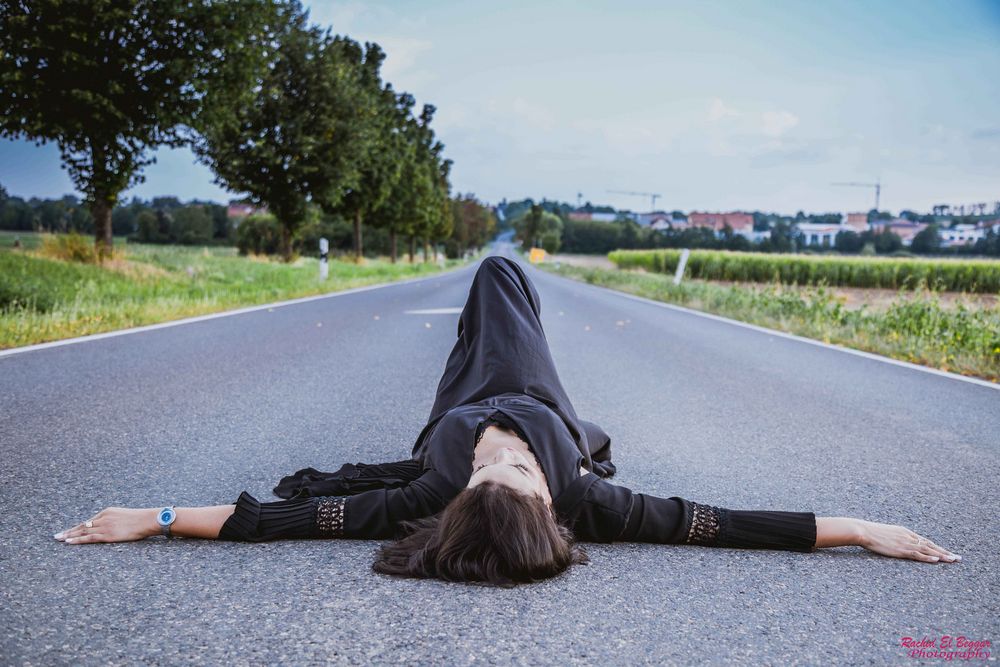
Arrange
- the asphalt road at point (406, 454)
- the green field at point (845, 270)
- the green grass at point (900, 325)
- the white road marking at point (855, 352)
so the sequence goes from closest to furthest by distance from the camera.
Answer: the asphalt road at point (406, 454) → the white road marking at point (855, 352) → the green grass at point (900, 325) → the green field at point (845, 270)

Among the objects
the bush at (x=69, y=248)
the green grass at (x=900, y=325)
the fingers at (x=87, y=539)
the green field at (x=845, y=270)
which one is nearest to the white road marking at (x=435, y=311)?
the green grass at (x=900, y=325)

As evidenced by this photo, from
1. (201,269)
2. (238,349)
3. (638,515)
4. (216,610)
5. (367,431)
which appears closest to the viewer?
(216,610)

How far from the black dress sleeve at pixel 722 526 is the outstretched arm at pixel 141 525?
157 cm

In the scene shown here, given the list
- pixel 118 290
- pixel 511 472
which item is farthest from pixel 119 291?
pixel 511 472

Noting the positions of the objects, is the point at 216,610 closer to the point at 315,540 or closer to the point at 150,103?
the point at 315,540

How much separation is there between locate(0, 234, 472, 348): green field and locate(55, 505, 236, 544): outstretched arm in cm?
602

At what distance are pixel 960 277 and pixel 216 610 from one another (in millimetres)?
37842

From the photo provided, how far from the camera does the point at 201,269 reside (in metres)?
17.9

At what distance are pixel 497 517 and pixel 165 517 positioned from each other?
4.29 ft

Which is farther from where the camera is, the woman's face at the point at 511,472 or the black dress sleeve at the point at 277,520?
the black dress sleeve at the point at 277,520

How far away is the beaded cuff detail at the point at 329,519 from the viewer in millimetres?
2982

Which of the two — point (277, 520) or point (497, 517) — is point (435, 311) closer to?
point (277, 520)

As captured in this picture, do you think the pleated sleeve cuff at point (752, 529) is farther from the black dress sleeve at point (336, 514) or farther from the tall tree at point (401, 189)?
the tall tree at point (401, 189)

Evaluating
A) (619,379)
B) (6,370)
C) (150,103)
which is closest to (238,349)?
(6,370)
